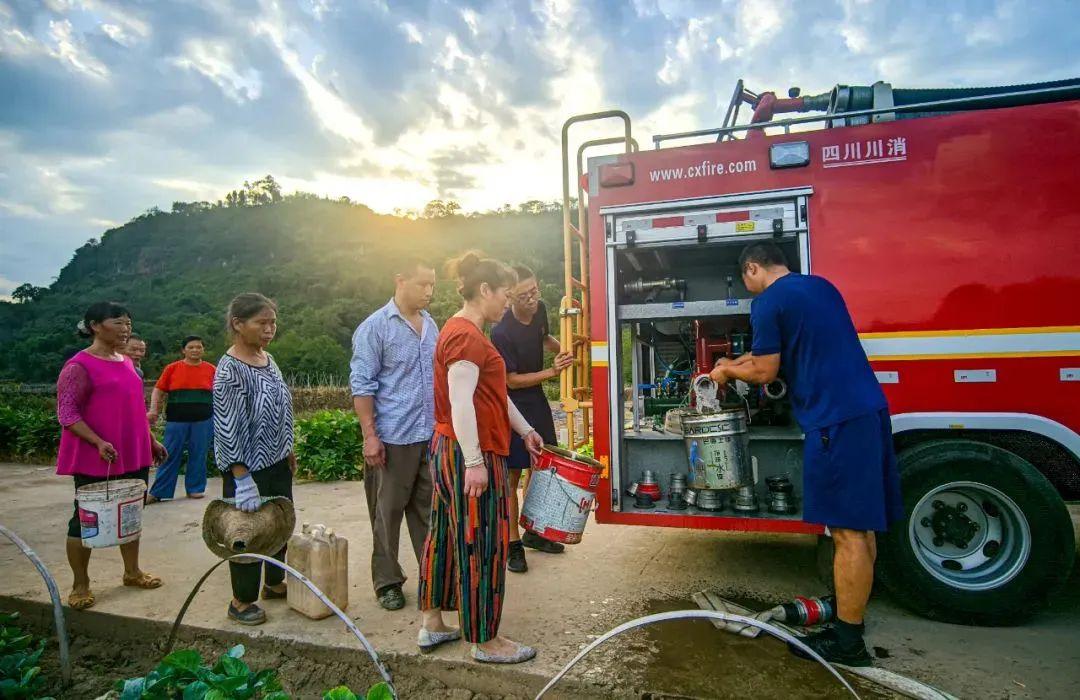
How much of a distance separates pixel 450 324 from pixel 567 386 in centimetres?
145

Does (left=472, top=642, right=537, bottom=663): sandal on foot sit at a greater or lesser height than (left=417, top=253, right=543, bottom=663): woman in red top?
lesser

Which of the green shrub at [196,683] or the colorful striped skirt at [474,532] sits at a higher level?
the colorful striped skirt at [474,532]

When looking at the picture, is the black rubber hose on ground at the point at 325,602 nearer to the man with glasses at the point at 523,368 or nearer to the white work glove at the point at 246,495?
the white work glove at the point at 246,495

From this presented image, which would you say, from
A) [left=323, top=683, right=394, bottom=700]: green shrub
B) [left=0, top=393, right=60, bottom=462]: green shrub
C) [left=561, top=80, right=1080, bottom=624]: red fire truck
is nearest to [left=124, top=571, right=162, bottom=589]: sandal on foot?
[left=323, top=683, right=394, bottom=700]: green shrub

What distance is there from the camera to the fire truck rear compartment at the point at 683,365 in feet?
11.9

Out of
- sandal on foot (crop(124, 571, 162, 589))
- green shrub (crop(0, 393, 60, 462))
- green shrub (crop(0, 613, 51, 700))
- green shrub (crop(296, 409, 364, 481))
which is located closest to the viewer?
green shrub (crop(0, 613, 51, 700))

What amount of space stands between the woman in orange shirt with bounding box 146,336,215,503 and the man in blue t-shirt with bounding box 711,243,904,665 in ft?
19.8

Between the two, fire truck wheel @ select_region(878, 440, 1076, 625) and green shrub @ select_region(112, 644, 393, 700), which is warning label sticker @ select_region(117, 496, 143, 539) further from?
fire truck wheel @ select_region(878, 440, 1076, 625)

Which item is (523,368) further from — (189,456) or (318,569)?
(189,456)

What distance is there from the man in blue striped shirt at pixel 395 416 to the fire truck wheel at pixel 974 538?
2576mm

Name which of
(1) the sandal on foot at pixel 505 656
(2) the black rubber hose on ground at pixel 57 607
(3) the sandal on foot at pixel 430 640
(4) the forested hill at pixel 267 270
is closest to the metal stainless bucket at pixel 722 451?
(1) the sandal on foot at pixel 505 656

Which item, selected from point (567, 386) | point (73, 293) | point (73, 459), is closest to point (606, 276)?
point (567, 386)

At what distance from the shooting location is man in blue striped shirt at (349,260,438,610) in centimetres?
344

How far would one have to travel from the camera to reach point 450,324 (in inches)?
105
